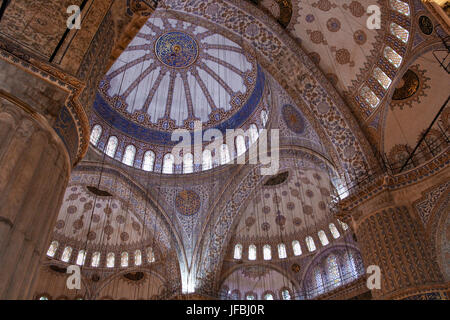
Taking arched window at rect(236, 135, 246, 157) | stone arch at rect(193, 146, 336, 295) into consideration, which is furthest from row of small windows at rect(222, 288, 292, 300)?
arched window at rect(236, 135, 246, 157)

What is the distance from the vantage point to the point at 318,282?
1389cm

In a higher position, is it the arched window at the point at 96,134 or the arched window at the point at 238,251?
the arched window at the point at 96,134

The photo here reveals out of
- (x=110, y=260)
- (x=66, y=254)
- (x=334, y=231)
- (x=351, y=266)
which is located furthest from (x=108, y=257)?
(x=351, y=266)

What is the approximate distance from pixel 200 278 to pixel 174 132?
239 inches

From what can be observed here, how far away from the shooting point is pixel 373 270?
707 cm

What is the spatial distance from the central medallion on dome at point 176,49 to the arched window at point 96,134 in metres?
3.81

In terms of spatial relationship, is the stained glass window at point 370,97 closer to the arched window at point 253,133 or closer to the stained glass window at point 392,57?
the stained glass window at point 392,57

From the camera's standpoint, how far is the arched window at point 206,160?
14.0 m

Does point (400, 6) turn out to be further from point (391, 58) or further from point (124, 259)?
point (124, 259)

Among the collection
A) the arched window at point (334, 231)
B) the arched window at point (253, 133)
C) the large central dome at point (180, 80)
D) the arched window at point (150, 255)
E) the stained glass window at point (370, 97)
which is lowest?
the arched window at point (150, 255)

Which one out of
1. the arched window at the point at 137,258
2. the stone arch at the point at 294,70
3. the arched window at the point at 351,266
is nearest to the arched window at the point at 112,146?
the arched window at the point at 137,258

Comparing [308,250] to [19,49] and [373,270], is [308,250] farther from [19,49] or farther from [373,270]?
[19,49]

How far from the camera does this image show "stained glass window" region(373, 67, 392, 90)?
8.48 metres

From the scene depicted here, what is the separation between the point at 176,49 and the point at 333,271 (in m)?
10.9
